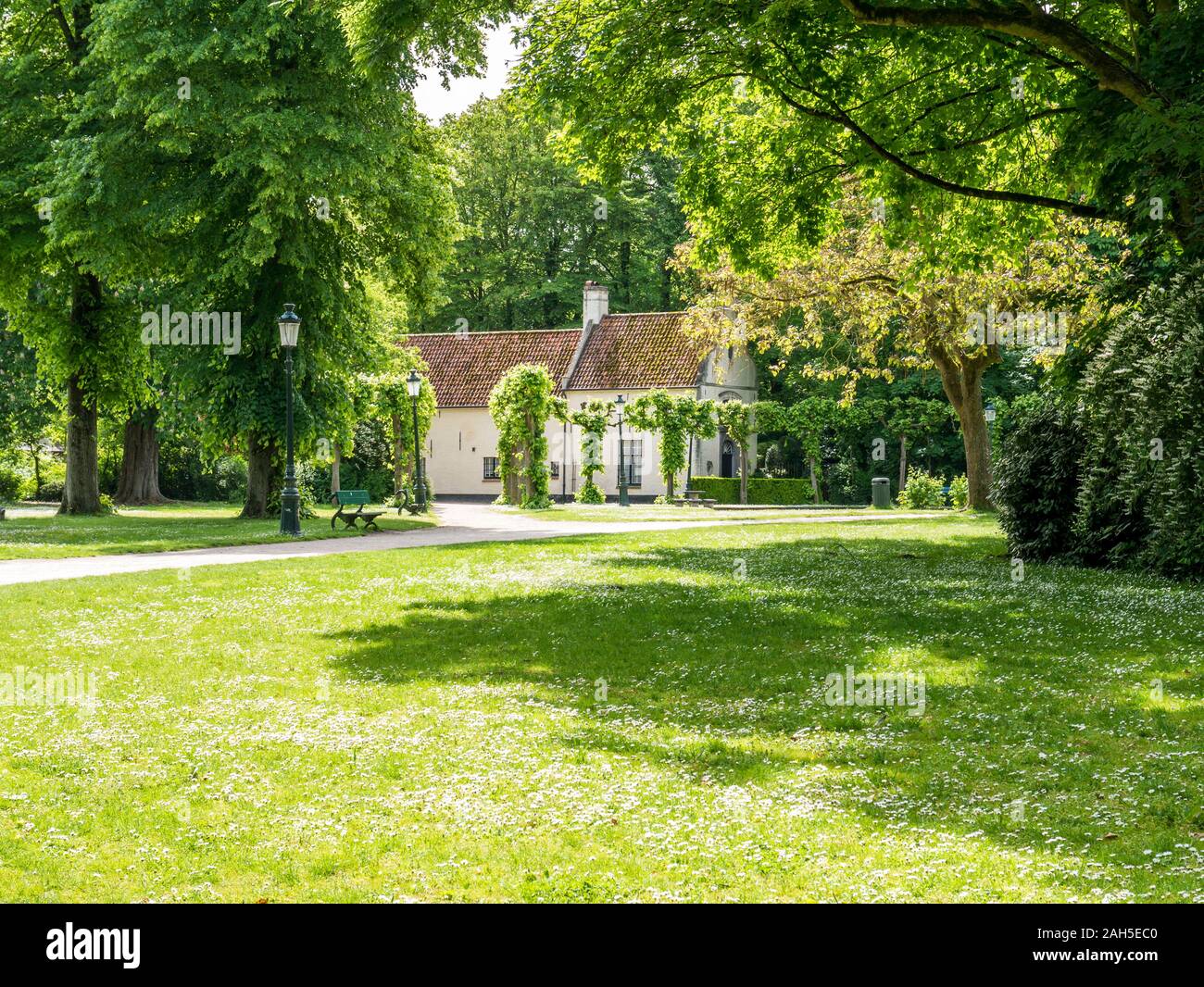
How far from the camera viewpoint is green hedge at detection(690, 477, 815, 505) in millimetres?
48719

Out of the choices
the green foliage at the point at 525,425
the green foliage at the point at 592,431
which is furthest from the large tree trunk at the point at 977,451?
the green foliage at the point at 592,431

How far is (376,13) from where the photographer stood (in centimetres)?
1545

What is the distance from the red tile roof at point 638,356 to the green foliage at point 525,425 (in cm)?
1161

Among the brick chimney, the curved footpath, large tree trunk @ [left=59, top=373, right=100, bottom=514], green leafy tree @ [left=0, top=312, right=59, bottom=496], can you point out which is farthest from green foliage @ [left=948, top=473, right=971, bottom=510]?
green leafy tree @ [left=0, top=312, right=59, bottom=496]

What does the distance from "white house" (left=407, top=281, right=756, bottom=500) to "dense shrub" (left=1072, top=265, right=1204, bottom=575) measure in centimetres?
3463

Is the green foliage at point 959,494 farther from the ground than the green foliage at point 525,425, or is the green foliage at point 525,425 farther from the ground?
the green foliage at point 525,425

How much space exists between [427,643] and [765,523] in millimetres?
20618

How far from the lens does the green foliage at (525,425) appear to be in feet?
132

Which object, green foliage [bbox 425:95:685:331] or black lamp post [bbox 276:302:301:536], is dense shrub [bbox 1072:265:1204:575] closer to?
black lamp post [bbox 276:302:301:536]

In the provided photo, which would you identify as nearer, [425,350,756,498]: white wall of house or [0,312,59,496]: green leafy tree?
[0,312,59,496]: green leafy tree

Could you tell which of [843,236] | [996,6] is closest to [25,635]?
[996,6]

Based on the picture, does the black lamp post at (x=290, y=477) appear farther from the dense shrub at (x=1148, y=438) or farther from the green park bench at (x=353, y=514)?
the dense shrub at (x=1148, y=438)

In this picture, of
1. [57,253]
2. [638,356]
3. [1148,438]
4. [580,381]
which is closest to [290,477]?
[57,253]

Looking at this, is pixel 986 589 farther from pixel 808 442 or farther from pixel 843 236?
pixel 808 442
